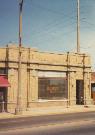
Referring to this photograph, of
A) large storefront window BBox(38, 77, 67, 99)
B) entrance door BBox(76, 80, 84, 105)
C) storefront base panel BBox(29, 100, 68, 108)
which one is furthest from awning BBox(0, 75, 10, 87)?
entrance door BBox(76, 80, 84, 105)

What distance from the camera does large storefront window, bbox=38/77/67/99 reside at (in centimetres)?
4079

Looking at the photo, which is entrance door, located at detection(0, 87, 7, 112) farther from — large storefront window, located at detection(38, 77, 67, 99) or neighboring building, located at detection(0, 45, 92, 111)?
large storefront window, located at detection(38, 77, 67, 99)

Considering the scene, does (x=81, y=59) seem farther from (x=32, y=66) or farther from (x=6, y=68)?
(x=6, y=68)

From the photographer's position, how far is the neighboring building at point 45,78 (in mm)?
37688

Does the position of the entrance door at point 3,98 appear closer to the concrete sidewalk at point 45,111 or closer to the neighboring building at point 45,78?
the neighboring building at point 45,78

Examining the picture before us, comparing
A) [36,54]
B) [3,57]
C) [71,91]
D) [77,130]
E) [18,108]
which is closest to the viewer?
[77,130]

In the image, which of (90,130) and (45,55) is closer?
(90,130)

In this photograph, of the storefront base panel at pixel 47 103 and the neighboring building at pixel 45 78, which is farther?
the storefront base panel at pixel 47 103

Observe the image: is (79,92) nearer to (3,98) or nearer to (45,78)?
(45,78)

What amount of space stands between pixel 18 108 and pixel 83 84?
14005mm

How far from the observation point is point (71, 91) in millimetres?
43375

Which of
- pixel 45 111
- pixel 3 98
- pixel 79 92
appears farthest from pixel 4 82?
pixel 79 92

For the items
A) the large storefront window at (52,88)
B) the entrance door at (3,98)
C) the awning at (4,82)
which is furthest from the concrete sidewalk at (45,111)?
the awning at (4,82)

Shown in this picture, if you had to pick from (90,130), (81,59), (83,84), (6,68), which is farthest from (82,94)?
(90,130)
